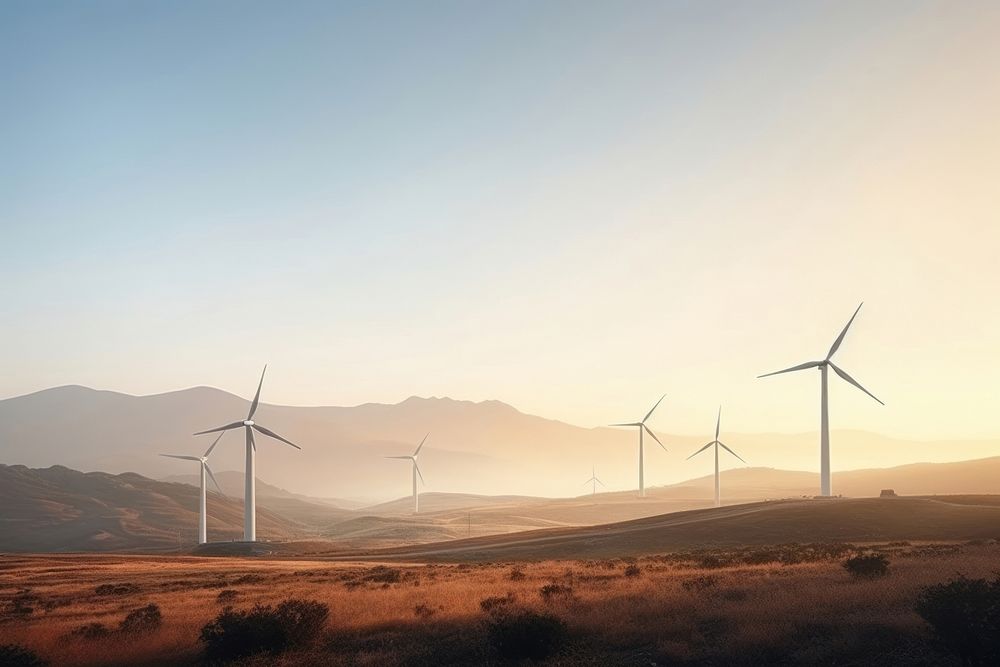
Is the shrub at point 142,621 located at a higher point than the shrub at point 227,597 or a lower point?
higher

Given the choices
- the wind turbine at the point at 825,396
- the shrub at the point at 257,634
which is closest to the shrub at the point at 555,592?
the shrub at the point at 257,634

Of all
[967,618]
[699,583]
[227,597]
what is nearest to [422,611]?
[699,583]

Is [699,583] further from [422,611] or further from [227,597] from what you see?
[227,597]

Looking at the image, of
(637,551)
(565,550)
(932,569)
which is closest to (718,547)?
(637,551)

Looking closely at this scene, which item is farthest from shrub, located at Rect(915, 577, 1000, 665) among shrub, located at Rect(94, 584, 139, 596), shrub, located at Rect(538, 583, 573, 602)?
shrub, located at Rect(94, 584, 139, 596)

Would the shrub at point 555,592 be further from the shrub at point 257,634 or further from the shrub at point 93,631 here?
the shrub at point 93,631

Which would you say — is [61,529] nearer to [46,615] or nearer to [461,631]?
[46,615]

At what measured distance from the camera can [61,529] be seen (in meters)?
198

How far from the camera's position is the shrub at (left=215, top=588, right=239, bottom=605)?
31856 mm

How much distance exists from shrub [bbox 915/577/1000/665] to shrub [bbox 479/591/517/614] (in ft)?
41.8

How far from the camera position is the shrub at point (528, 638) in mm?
18547

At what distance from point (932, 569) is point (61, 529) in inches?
8605

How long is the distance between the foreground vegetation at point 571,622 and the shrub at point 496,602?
14 cm

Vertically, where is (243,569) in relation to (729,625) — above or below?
below
